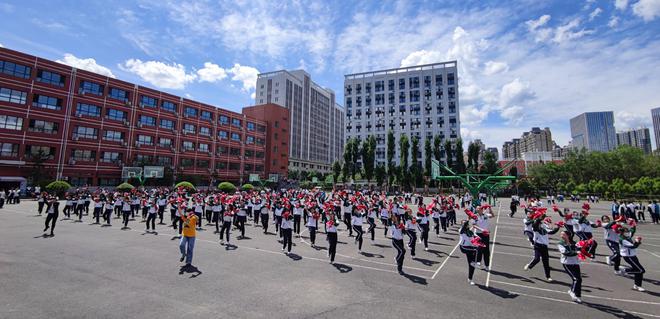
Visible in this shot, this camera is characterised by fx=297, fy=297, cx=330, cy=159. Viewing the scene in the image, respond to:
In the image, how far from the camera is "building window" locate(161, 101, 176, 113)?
2199 inches

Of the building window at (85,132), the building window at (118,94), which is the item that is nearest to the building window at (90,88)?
the building window at (118,94)

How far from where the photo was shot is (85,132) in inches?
1761

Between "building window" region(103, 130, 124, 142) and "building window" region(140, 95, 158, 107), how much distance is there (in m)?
6.62

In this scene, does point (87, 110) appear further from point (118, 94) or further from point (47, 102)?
point (118, 94)

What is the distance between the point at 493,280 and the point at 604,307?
2.54 meters

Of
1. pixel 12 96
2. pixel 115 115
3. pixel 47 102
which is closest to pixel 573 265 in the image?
pixel 12 96

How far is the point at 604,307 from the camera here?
725 centimetres

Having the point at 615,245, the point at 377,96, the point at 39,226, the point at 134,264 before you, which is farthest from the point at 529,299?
the point at 377,96

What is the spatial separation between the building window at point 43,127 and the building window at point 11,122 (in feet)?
3.44

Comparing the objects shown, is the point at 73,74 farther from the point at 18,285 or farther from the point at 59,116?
the point at 18,285

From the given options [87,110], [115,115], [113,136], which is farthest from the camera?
[115,115]

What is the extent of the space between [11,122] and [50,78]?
25.1 feet

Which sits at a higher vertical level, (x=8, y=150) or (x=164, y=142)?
(x=164, y=142)

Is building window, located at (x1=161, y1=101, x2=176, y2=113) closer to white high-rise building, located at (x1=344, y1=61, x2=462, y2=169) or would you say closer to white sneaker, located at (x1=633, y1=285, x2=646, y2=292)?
white high-rise building, located at (x1=344, y1=61, x2=462, y2=169)
